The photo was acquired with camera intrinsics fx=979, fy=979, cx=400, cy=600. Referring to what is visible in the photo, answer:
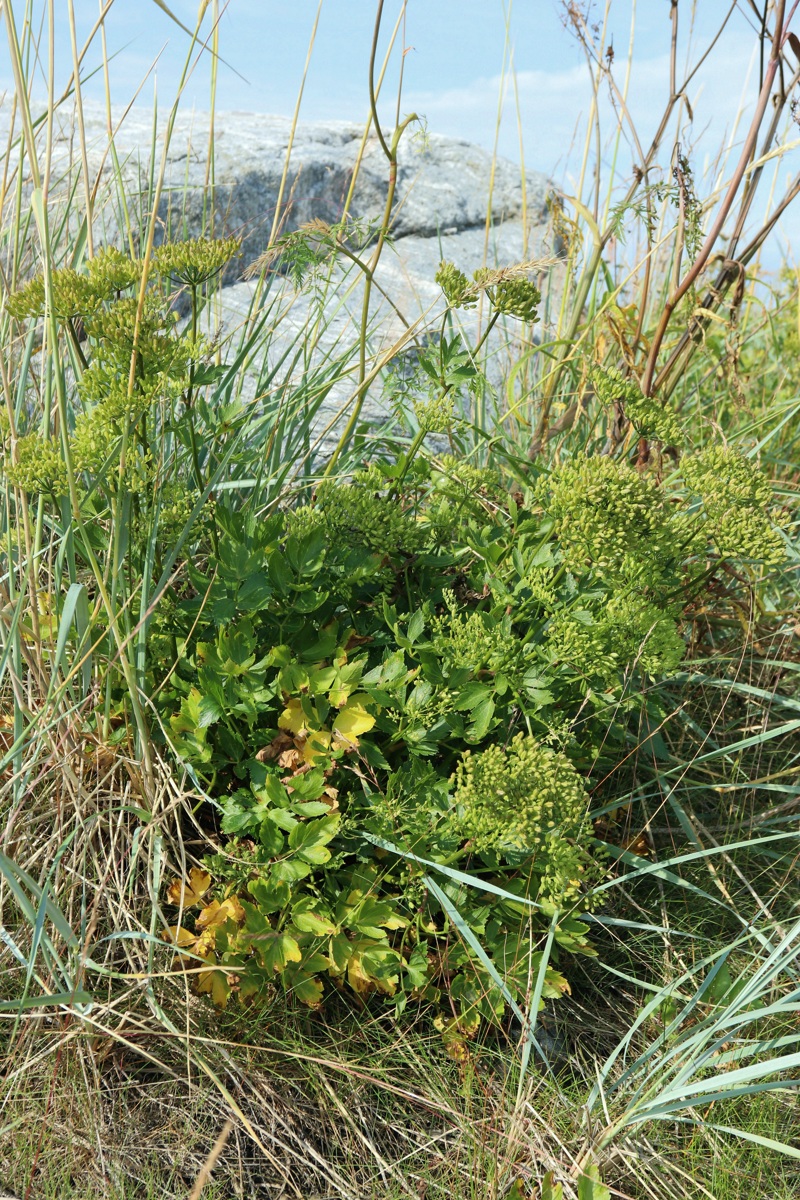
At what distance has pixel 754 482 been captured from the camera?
5.24 ft

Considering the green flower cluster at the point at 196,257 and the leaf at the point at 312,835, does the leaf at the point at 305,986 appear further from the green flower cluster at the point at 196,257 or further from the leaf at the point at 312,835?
the green flower cluster at the point at 196,257

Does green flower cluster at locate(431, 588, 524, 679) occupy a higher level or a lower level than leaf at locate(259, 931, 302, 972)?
Result: higher

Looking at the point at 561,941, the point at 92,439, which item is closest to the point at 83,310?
the point at 92,439

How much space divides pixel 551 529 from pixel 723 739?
36.2 inches

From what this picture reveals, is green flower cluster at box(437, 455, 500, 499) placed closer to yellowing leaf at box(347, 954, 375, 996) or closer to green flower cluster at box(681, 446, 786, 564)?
green flower cluster at box(681, 446, 786, 564)

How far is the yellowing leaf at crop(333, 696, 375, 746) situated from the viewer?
162 cm

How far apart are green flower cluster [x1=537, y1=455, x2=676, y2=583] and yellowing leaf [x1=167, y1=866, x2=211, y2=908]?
32.9 inches

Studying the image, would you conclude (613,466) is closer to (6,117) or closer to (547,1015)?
(547,1015)

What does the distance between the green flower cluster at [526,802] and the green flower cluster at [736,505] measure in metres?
0.44

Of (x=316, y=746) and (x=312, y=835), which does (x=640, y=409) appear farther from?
(x=312, y=835)

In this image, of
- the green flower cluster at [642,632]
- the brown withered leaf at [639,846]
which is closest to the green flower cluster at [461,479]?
the green flower cluster at [642,632]

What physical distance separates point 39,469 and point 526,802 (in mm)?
890

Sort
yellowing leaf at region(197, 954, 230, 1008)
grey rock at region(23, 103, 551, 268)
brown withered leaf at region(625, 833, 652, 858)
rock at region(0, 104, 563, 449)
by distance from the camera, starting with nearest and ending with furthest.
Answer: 1. yellowing leaf at region(197, 954, 230, 1008)
2. brown withered leaf at region(625, 833, 652, 858)
3. rock at region(0, 104, 563, 449)
4. grey rock at region(23, 103, 551, 268)

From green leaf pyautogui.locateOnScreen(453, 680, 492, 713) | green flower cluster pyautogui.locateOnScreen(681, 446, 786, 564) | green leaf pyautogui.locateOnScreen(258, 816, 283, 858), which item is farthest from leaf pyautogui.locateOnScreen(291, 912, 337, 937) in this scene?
green flower cluster pyautogui.locateOnScreen(681, 446, 786, 564)
